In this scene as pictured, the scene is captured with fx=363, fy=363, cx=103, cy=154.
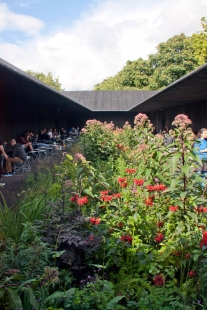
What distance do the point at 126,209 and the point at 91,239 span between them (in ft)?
1.80

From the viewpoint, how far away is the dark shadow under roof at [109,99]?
35031 mm

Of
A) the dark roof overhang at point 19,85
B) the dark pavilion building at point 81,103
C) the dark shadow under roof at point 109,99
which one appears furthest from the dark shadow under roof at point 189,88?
the dark shadow under roof at point 109,99

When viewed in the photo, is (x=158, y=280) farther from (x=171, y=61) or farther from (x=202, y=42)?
(x=171, y=61)

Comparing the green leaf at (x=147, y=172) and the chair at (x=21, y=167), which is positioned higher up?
the green leaf at (x=147, y=172)

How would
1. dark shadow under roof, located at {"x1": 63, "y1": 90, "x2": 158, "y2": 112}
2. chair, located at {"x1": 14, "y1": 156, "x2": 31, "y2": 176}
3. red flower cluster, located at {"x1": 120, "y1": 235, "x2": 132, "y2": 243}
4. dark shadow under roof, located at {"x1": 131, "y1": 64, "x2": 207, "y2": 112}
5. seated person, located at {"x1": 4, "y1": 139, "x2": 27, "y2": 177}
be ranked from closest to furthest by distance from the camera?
1. red flower cluster, located at {"x1": 120, "y1": 235, "x2": 132, "y2": 243}
2. dark shadow under roof, located at {"x1": 131, "y1": 64, "x2": 207, "y2": 112}
3. seated person, located at {"x1": 4, "y1": 139, "x2": 27, "y2": 177}
4. chair, located at {"x1": 14, "y1": 156, "x2": 31, "y2": 176}
5. dark shadow under roof, located at {"x1": 63, "y1": 90, "x2": 158, "y2": 112}

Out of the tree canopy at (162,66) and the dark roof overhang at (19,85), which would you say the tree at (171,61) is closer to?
the tree canopy at (162,66)

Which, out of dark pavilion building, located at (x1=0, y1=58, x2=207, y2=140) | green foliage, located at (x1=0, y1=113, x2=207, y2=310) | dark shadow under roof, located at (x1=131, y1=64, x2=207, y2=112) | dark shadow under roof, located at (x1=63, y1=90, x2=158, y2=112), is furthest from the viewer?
dark shadow under roof, located at (x1=63, y1=90, x2=158, y2=112)

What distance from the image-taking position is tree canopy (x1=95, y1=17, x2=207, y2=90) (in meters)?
41.2

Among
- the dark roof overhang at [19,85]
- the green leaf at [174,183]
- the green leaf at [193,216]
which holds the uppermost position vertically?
the dark roof overhang at [19,85]

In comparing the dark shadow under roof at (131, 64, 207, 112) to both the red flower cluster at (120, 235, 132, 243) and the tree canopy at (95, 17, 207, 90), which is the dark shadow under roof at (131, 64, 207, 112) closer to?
the red flower cluster at (120, 235, 132, 243)

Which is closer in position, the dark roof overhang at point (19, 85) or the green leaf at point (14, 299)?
the green leaf at point (14, 299)

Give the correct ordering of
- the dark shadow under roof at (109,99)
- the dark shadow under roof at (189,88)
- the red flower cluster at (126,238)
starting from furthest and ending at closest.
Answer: the dark shadow under roof at (109,99), the dark shadow under roof at (189,88), the red flower cluster at (126,238)

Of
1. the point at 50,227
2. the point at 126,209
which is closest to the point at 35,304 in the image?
the point at 50,227

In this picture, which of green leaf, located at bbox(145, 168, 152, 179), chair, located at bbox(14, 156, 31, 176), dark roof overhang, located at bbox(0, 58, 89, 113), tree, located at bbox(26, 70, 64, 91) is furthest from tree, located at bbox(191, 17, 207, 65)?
tree, located at bbox(26, 70, 64, 91)
